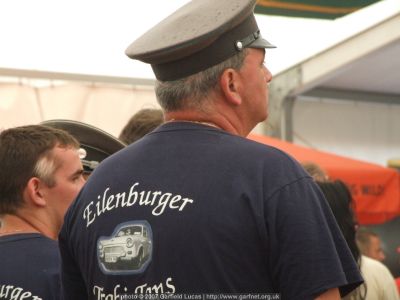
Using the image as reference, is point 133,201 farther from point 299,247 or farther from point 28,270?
point 28,270

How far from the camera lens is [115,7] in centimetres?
582

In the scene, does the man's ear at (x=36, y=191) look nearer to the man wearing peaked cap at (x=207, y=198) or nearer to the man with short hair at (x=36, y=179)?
the man with short hair at (x=36, y=179)

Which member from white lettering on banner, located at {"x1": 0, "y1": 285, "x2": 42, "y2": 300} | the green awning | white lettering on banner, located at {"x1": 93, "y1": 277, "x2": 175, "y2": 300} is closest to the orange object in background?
the green awning

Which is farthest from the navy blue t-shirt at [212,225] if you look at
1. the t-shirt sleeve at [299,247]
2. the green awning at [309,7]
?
the green awning at [309,7]

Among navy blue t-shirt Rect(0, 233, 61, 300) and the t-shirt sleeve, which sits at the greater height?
the t-shirt sleeve

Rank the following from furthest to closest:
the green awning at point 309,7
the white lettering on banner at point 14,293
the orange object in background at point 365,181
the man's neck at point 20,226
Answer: the orange object in background at point 365,181 → the green awning at point 309,7 → the man's neck at point 20,226 → the white lettering on banner at point 14,293

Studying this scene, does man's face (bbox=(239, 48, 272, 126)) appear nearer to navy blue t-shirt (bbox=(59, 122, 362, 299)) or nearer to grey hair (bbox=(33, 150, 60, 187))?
navy blue t-shirt (bbox=(59, 122, 362, 299))

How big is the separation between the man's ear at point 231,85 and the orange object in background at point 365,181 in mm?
3582

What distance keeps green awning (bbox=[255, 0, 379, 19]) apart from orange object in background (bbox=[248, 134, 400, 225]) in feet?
2.77

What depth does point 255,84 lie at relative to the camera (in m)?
1.48

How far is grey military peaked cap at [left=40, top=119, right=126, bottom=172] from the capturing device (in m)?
2.52

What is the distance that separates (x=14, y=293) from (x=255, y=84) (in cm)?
87

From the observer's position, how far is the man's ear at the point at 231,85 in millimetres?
1438

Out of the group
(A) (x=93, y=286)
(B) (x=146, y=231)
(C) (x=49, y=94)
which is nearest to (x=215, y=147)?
(B) (x=146, y=231)
